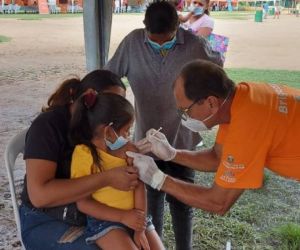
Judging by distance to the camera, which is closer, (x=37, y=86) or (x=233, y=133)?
(x=233, y=133)

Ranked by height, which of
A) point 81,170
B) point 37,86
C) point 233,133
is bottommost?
point 37,86

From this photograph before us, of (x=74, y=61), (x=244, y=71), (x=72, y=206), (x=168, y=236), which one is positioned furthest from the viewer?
(x=74, y=61)

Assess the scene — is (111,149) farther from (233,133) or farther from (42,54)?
(42,54)

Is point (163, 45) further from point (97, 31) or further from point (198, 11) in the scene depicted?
point (198, 11)

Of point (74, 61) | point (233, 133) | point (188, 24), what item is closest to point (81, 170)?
point (233, 133)

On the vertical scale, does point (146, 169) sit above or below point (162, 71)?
below

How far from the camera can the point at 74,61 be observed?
1122cm

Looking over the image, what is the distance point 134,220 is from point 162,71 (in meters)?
1.00

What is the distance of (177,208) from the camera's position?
254 centimetres

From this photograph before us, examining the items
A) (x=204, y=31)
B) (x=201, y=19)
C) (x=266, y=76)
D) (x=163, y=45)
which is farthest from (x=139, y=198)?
(x=266, y=76)

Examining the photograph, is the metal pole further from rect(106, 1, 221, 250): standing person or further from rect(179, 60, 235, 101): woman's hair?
rect(179, 60, 235, 101): woman's hair

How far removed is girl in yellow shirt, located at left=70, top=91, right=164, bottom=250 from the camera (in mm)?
1653

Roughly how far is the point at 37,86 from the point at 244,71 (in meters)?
4.36

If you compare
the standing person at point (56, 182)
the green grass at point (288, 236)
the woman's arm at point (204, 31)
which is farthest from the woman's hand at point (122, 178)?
the woman's arm at point (204, 31)
